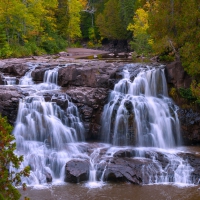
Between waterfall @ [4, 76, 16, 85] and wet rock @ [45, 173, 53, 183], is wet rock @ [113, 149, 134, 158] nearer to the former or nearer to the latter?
wet rock @ [45, 173, 53, 183]

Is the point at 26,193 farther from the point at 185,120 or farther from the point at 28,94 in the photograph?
the point at 185,120

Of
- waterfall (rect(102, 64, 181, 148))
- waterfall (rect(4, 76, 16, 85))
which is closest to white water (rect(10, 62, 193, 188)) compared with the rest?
waterfall (rect(102, 64, 181, 148))

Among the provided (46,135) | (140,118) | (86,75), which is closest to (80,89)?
(86,75)

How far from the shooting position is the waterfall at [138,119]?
1667 centimetres

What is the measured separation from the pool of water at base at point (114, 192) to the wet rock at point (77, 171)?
0.35 m

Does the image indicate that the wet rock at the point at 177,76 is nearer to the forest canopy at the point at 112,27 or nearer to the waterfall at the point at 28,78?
the forest canopy at the point at 112,27

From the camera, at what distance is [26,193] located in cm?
1223

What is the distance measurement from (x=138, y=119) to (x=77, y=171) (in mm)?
4830

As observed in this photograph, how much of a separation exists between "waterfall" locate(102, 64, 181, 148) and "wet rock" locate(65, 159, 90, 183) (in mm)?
3033

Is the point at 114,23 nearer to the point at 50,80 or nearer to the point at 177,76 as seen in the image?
the point at 50,80

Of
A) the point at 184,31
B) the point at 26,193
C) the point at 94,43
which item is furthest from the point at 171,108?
the point at 94,43

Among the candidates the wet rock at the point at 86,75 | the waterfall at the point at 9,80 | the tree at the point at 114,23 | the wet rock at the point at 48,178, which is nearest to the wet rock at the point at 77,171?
the wet rock at the point at 48,178

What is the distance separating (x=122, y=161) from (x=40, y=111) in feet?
16.4

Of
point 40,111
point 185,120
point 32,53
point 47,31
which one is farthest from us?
point 47,31
